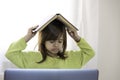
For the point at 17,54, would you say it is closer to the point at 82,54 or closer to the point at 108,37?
the point at 82,54

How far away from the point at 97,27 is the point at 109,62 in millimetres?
368

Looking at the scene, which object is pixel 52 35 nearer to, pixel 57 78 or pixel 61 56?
pixel 61 56

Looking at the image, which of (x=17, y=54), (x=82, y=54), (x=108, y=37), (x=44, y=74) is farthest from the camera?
(x=108, y=37)

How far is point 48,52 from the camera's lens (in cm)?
144

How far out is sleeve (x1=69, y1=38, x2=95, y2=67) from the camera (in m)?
1.52

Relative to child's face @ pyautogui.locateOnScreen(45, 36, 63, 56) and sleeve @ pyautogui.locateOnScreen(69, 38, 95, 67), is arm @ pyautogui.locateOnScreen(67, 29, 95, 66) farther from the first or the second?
child's face @ pyautogui.locateOnScreen(45, 36, 63, 56)

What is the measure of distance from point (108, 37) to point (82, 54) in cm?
49

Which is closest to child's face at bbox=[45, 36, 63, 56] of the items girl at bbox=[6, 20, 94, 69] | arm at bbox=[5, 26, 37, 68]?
girl at bbox=[6, 20, 94, 69]

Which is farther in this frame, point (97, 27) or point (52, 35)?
point (97, 27)

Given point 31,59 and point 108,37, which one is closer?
point 31,59

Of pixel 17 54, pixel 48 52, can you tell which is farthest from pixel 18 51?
pixel 48 52

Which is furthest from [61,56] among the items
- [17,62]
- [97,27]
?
[97,27]

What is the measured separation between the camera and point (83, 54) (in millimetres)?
1555

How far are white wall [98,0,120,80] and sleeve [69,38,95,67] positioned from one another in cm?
38
